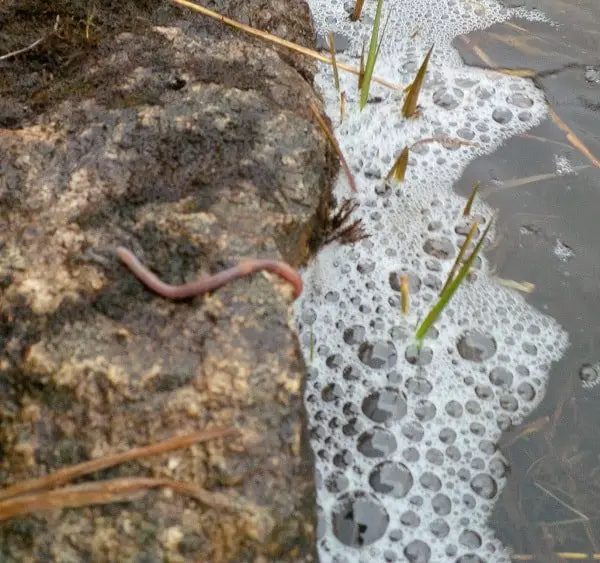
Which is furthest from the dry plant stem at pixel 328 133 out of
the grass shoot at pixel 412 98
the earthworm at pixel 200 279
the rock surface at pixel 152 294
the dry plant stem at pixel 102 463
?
the dry plant stem at pixel 102 463

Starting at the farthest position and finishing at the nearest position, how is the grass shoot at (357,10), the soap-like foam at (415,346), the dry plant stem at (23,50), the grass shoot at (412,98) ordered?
the grass shoot at (357,10) → the grass shoot at (412,98) → the dry plant stem at (23,50) → the soap-like foam at (415,346)

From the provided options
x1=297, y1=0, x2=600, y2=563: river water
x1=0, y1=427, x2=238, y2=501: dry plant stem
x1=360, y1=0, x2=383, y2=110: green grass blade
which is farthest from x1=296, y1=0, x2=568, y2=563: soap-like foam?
x1=0, y1=427, x2=238, y2=501: dry plant stem

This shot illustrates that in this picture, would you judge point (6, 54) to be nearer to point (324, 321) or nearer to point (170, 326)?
point (170, 326)

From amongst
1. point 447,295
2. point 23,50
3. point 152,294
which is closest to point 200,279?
point 152,294

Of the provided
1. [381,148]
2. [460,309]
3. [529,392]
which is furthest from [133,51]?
[529,392]

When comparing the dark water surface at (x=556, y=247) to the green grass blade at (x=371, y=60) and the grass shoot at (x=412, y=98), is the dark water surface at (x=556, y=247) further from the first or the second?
the green grass blade at (x=371, y=60)

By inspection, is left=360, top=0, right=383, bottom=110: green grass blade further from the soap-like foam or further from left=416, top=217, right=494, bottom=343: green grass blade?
left=416, top=217, right=494, bottom=343: green grass blade
